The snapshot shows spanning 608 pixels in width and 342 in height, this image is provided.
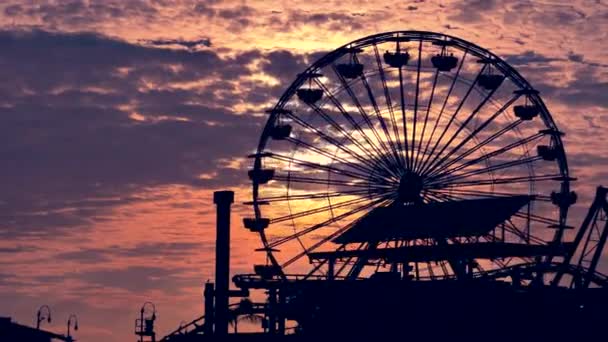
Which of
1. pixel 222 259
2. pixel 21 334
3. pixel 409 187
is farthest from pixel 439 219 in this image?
pixel 21 334

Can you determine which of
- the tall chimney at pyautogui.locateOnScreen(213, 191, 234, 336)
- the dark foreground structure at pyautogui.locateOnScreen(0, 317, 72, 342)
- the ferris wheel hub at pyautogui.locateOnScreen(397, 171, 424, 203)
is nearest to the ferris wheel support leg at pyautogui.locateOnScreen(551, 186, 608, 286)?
the ferris wheel hub at pyautogui.locateOnScreen(397, 171, 424, 203)

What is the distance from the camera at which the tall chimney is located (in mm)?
120062

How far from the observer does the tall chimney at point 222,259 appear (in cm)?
12006

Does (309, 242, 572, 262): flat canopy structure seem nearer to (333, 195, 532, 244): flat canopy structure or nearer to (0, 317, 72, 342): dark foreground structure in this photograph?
(333, 195, 532, 244): flat canopy structure

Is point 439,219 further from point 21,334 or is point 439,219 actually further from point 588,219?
point 21,334

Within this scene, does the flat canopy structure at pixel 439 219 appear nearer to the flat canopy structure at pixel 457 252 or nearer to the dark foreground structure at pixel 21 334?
the flat canopy structure at pixel 457 252

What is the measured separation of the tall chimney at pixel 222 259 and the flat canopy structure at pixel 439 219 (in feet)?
34.1

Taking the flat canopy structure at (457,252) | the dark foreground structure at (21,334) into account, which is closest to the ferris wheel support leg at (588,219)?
the flat canopy structure at (457,252)

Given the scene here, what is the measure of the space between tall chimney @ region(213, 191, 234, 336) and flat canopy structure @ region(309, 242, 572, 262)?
373 inches

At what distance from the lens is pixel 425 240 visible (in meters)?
123

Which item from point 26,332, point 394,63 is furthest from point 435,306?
point 26,332

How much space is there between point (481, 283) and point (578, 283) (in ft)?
33.9

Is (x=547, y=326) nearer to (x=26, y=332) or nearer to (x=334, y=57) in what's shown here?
(x=334, y=57)

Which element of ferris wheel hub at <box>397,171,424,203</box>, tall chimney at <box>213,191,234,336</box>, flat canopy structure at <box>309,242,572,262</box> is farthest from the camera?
tall chimney at <box>213,191,234,336</box>
